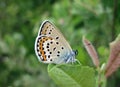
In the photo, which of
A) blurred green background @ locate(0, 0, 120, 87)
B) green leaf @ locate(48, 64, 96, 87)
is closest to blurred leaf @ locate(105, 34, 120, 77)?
green leaf @ locate(48, 64, 96, 87)

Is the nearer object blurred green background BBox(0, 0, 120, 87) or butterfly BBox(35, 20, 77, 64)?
butterfly BBox(35, 20, 77, 64)

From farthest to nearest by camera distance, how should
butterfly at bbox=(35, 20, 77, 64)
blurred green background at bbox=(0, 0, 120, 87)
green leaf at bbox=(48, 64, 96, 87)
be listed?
blurred green background at bbox=(0, 0, 120, 87) → butterfly at bbox=(35, 20, 77, 64) → green leaf at bbox=(48, 64, 96, 87)

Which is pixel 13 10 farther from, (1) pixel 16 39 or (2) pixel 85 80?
(2) pixel 85 80

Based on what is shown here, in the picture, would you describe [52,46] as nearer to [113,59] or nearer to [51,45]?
[51,45]

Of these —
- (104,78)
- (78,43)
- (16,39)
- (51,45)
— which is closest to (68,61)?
(51,45)

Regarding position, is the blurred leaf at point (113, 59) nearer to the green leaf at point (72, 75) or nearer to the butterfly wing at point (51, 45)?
the green leaf at point (72, 75)

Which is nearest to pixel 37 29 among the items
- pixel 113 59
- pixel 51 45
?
pixel 51 45

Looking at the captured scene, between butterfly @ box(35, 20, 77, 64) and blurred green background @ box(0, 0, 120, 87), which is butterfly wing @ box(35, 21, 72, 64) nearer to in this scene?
butterfly @ box(35, 20, 77, 64)
